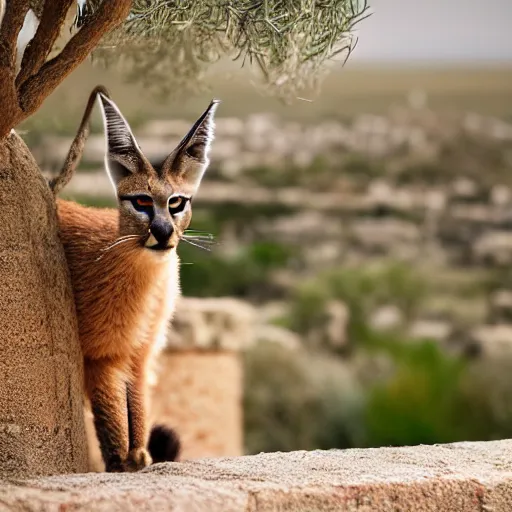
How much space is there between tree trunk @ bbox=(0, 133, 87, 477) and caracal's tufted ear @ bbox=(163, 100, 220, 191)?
42cm

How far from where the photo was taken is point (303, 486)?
8.10 feet

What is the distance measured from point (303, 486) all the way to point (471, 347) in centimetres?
1157

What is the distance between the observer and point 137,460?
9.91ft

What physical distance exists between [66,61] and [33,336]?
2.49ft

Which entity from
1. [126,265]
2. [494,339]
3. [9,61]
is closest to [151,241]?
[126,265]

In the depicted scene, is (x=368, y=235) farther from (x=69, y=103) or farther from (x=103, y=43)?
(x=103, y=43)

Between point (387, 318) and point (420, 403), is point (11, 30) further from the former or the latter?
point (387, 318)

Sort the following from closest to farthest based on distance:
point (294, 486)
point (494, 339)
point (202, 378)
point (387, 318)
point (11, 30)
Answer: point (294, 486) < point (11, 30) < point (202, 378) < point (494, 339) < point (387, 318)

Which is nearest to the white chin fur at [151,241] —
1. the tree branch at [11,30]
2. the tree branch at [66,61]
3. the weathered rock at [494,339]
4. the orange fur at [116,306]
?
the orange fur at [116,306]

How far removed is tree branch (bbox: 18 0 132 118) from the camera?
263cm

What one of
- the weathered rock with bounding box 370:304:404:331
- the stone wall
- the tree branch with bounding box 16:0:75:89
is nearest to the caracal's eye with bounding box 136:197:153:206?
the tree branch with bounding box 16:0:75:89

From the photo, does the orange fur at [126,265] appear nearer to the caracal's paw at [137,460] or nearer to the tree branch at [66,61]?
the caracal's paw at [137,460]

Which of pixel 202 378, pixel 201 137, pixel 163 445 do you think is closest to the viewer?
pixel 201 137

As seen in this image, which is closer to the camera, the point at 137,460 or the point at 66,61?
the point at 66,61
